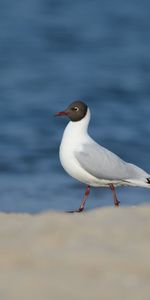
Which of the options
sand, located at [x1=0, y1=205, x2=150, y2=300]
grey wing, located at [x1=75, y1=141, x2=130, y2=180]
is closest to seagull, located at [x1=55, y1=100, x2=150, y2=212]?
grey wing, located at [x1=75, y1=141, x2=130, y2=180]

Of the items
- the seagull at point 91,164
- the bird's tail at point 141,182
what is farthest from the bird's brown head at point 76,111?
the bird's tail at point 141,182

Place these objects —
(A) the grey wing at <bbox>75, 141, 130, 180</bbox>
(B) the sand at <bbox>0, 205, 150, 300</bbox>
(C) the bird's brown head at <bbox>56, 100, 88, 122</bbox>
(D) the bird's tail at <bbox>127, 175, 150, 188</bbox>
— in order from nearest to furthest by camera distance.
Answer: (B) the sand at <bbox>0, 205, 150, 300</bbox>, (A) the grey wing at <bbox>75, 141, 130, 180</bbox>, (D) the bird's tail at <bbox>127, 175, 150, 188</bbox>, (C) the bird's brown head at <bbox>56, 100, 88, 122</bbox>

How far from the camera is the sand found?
629 centimetres

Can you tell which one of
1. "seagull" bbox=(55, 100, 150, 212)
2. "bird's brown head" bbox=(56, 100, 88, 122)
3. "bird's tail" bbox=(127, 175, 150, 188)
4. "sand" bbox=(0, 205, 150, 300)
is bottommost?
"bird's tail" bbox=(127, 175, 150, 188)

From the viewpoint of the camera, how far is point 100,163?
10414 millimetres

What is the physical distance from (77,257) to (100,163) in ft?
11.8

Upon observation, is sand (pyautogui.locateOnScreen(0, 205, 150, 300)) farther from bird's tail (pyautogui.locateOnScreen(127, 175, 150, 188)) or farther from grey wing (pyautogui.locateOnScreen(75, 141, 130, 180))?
bird's tail (pyautogui.locateOnScreen(127, 175, 150, 188))

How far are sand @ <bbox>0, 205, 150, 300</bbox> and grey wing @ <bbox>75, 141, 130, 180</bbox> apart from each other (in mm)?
2084

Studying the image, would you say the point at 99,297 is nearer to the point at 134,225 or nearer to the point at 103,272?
the point at 103,272

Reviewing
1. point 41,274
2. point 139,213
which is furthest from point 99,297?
point 139,213

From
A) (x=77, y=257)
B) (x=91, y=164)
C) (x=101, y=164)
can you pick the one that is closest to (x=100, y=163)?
(x=101, y=164)

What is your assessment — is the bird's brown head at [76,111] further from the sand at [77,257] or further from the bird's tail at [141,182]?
the sand at [77,257]

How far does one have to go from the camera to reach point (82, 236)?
7.39 metres

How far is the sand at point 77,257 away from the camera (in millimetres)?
6293
